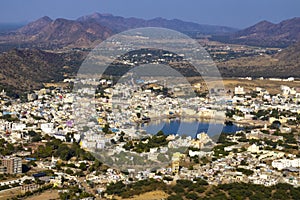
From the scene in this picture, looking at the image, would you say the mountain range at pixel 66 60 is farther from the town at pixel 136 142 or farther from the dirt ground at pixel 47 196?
the dirt ground at pixel 47 196

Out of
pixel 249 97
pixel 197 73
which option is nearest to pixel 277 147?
pixel 249 97

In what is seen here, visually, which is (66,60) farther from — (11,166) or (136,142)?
(11,166)

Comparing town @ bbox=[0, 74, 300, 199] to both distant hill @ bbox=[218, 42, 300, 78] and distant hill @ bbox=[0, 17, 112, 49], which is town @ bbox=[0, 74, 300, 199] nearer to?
distant hill @ bbox=[218, 42, 300, 78]

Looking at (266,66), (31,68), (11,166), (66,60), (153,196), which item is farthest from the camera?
(266,66)

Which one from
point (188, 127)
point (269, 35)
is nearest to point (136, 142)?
point (188, 127)

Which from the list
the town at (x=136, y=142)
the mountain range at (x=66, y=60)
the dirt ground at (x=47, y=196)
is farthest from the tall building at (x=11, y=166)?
the mountain range at (x=66, y=60)

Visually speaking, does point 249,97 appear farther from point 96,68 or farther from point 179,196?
point 179,196

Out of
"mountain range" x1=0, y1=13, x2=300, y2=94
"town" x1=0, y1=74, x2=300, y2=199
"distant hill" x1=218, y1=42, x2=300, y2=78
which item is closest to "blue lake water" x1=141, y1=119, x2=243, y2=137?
"town" x1=0, y1=74, x2=300, y2=199
